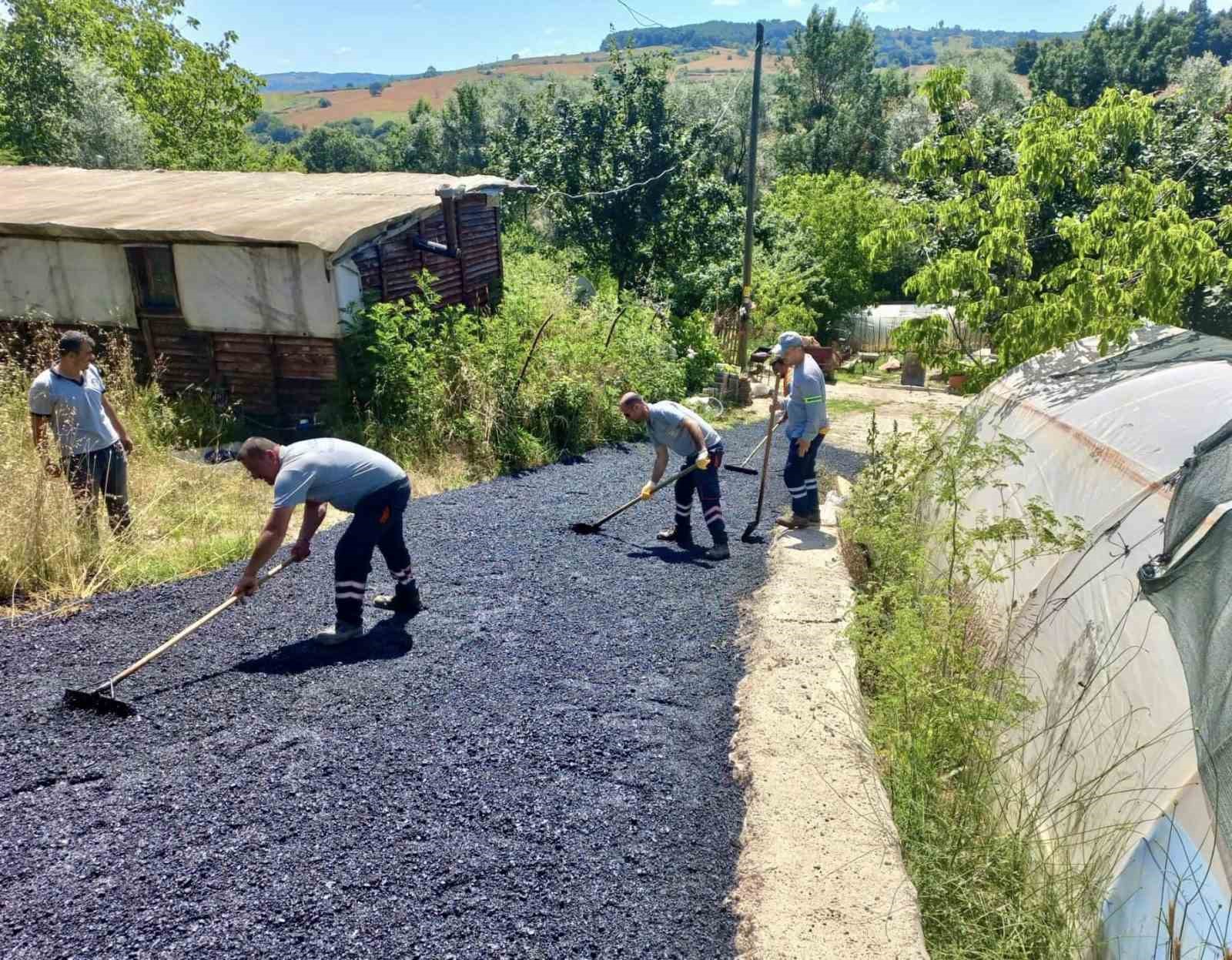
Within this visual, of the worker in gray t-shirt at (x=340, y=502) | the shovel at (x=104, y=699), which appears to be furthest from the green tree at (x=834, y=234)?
the shovel at (x=104, y=699)

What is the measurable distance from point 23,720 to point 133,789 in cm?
89

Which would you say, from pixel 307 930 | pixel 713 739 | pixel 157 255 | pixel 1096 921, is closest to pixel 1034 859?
pixel 1096 921

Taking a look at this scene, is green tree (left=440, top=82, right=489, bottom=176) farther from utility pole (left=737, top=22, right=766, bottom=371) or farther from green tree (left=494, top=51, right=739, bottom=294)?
utility pole (left=737, top=22, right=766, bottom=371)

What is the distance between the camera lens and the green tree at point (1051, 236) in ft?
20.7

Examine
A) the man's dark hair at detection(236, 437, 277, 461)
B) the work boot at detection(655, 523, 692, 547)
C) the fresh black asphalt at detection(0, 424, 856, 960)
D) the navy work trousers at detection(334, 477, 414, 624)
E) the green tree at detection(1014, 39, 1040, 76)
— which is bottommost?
the work boot at detection(655, 523, 692, 547)

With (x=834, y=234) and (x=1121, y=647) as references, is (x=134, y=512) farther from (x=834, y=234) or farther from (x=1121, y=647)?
(x=834, y=234)

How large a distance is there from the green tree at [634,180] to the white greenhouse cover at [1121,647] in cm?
1140

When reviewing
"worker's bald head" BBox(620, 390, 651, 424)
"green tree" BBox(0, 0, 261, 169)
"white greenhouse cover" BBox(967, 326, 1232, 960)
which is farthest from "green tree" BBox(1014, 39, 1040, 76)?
"worker's bald head" BBox(620, 390, 651, 424)

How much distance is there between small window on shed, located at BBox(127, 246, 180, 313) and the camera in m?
10.5

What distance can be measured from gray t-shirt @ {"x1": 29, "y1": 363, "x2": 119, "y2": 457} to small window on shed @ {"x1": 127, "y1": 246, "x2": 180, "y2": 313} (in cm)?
518

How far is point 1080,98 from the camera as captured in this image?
42.6 metres

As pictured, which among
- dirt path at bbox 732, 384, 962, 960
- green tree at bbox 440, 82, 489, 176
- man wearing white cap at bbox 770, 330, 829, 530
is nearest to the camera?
dirt path at bbox 732, 384, 962, 960

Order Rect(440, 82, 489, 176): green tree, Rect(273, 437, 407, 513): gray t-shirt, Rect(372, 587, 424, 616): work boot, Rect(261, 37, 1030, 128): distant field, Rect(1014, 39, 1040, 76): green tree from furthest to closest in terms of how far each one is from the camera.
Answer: Rect(261, 37, 1030, 128): distant field
Rect(1014, 39, 1040, 76): green tree
Rect(440, 82, 489, 176): green tree
Rect(372, 587, 424, 616): work boot
Rect(273, 437, 407, 513): gray t-shirt

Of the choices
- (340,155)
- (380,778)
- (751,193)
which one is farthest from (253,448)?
(340,155)
